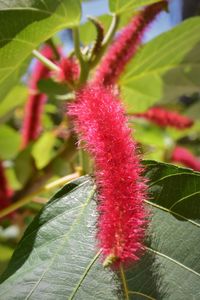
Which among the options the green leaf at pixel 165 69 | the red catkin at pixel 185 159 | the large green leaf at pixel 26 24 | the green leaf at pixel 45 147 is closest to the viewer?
the large green leaf at pixel 26 24

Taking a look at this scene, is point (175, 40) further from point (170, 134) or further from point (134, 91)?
point (170, 134)

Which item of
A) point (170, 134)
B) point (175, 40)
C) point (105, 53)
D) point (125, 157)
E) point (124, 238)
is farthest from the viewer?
point (170, 134)


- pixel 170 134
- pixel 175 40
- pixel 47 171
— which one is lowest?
pixel 170 134

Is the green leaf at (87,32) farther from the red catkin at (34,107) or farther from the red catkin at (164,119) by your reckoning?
the red catkin at (164,119)

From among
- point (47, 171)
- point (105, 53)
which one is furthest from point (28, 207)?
point (105, 53)

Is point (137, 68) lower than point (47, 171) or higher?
higher

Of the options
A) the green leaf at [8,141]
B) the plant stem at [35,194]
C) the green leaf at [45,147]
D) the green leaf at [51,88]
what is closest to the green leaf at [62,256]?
the plant stem at [35,194]
